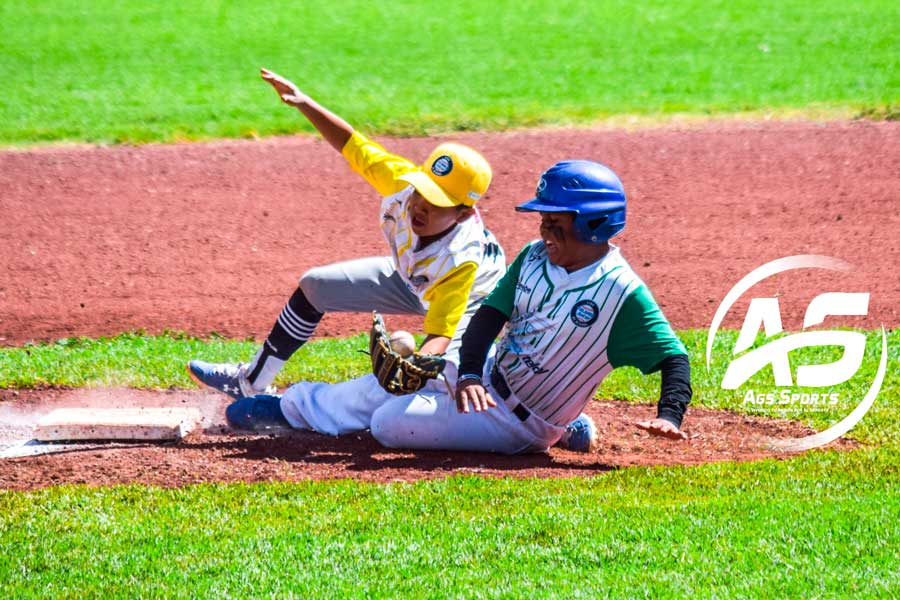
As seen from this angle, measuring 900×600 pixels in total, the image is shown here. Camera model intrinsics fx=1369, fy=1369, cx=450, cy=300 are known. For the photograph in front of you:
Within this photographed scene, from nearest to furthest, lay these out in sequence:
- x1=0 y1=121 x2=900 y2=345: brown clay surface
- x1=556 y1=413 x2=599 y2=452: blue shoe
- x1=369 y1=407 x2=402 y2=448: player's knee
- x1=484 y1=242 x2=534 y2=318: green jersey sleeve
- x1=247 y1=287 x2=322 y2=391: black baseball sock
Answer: x1=484 y1=242 x2=534 y2=318: green jersey sleeve < x1=369 y1=407 x2=402 y2=448: player's knee < x1=556 y1=413 x2=599 y2=452: blue shoe < x1=247 y1=287 x2=322 y2=391: black baseball sock < x1=0 y1=121 x2=900 y2=345: brown clay surface

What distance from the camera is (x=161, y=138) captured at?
13.8 metres

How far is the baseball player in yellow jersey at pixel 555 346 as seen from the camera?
591cm

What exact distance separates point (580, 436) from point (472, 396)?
3.10 ft

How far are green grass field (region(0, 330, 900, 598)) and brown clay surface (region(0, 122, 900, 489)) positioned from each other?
14.3 inches

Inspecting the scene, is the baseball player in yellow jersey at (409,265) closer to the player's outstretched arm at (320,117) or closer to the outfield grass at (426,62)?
the player's outstretched arm at (320,117)

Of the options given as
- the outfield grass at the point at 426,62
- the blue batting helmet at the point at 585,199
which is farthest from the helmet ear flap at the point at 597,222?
the outfield grass at the point at 426,62

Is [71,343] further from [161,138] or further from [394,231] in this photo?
[161,138]

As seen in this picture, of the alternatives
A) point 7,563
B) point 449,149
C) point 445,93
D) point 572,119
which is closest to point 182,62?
point 445,93

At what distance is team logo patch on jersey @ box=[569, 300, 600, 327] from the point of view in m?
6.00

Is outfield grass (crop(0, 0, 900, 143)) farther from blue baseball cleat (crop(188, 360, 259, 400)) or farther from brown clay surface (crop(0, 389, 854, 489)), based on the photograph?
brown clay surface (crop(0, 389, 854, 489))

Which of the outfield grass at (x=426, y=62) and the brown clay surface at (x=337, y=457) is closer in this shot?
the brown clay surface at (x=337, y=457)

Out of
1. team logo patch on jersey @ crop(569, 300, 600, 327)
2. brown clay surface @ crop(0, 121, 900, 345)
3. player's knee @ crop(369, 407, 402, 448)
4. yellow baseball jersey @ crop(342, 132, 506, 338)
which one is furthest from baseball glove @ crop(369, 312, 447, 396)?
brown clay surface @ crop(0, 121, 900, 345)

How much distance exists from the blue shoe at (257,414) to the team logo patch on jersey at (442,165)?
1.49 meters

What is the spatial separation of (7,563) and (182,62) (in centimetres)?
1458
